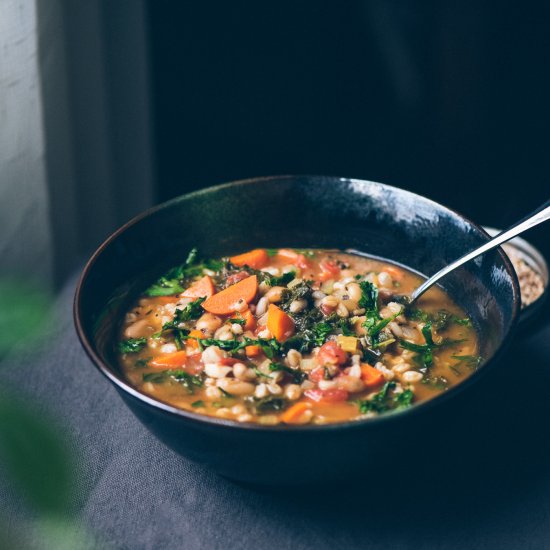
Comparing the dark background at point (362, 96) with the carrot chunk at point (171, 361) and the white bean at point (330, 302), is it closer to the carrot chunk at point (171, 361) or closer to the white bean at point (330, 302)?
the white bean at point (330, 302)

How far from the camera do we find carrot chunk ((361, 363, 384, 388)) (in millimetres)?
2369

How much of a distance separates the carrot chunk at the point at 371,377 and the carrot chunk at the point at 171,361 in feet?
1.94

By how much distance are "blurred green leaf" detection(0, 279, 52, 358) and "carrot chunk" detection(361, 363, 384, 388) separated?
1389 mm

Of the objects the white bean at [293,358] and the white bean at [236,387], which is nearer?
the white bean at [236,387]

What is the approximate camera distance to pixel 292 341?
2.54 metres

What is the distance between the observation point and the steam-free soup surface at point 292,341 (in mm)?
2326

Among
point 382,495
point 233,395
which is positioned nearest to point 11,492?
point 233,395

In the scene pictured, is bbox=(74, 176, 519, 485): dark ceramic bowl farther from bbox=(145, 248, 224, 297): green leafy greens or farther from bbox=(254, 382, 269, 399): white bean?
bbox=(254, 382, 269, 399): white bean

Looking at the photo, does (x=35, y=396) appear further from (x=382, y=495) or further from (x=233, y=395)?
(x=382, y=495)

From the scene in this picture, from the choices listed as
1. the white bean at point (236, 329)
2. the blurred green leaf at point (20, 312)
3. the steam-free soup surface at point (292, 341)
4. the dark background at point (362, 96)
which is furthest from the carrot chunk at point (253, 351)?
the dark background at point (362, 96)

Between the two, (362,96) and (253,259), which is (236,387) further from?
(362,96)

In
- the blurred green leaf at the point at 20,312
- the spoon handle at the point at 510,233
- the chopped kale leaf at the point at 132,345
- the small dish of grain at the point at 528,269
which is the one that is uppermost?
the spoon handle at the point at 510,233

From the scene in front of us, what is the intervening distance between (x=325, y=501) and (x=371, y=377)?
0.39 metres

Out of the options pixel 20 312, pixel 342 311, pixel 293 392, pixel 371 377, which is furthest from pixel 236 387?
pixel 20 312
